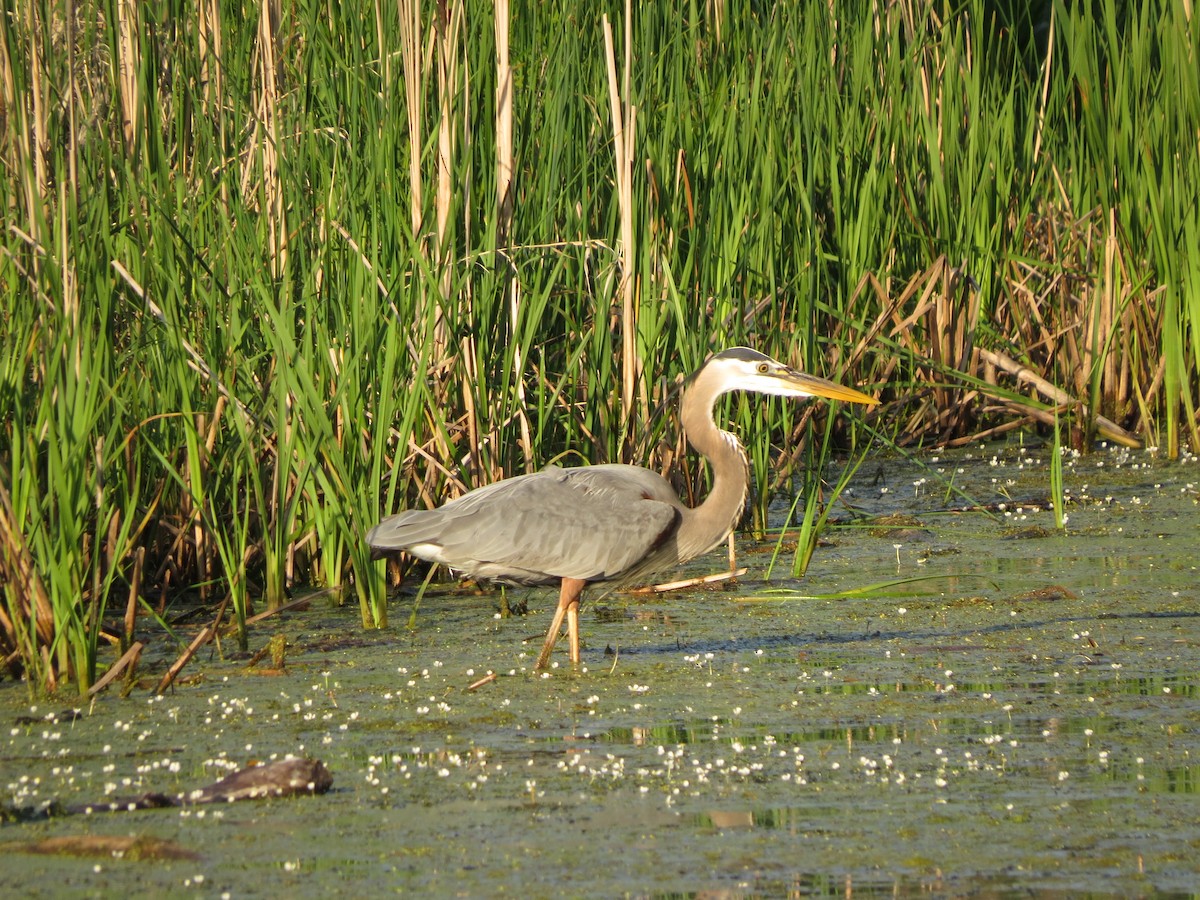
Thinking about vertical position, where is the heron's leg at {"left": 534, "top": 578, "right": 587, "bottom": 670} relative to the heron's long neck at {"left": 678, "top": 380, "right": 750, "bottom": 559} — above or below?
below

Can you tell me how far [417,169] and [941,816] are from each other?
2.94m

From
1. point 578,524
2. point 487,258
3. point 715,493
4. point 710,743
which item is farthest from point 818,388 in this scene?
point 710,743

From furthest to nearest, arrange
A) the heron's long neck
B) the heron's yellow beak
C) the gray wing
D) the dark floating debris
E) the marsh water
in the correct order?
the heron's yellow beak → the heron's long neck → the gray wing → the dark floating debris → the marsh water

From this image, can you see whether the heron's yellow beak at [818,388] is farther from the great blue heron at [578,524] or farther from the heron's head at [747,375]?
the great blue heron at [578,524]

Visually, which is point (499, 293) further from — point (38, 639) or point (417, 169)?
point (38, 639)

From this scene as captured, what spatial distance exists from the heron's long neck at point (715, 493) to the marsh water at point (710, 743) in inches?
10.6

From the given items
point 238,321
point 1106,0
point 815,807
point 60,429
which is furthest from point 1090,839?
point 1106,0

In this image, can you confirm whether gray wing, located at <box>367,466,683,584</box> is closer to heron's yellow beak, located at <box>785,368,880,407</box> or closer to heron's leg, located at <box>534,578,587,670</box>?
heron's leg, located at <box>534,578,587,670</box>

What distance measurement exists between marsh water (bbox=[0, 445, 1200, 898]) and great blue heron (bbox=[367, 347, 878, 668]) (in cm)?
23

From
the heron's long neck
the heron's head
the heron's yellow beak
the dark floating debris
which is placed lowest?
the dark floating debris

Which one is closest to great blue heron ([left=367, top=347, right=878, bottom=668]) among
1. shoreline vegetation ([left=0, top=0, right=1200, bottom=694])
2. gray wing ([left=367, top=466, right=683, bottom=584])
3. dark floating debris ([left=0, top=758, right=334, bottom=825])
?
gray wing ([left=367, top=466, right=683, bottom=584])

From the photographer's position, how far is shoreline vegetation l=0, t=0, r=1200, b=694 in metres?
4.80

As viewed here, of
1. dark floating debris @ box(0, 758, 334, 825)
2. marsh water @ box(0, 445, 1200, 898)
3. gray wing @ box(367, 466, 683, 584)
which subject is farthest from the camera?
gray wing @ box(367, 466, 683, 584)

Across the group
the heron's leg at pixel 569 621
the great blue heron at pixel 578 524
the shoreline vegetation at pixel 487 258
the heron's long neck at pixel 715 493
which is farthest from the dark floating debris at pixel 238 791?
the heron's long neck at pixel 715 493
